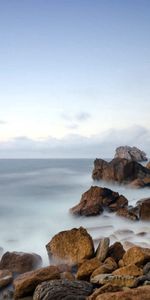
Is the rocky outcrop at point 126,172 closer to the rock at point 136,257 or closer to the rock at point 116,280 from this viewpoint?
the rock at point 136,257

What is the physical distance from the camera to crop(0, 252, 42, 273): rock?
10.6m

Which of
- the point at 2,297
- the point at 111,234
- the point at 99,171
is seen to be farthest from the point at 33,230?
the point at 99,171

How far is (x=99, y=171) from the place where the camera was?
39.3 m

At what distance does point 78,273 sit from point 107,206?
11008 mm

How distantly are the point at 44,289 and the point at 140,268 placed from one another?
2.87m

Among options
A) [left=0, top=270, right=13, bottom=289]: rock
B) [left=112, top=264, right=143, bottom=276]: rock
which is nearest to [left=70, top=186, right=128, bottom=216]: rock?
[left=0, top=270, right=13, bottom=289]: rock

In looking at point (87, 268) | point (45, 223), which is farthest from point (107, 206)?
point (87, 268)

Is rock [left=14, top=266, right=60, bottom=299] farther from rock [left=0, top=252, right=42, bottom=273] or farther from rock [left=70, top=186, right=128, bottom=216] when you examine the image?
rock [left=70, top=186, right=128, bottom=216]

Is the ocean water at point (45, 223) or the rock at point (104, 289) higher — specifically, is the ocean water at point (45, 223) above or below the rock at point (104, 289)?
above

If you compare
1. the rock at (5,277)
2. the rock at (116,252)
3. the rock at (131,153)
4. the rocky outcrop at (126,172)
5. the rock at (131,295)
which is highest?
the rock at (131,153)

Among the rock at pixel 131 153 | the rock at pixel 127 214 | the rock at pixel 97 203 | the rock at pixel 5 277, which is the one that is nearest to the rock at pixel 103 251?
the rock at pixel 5 277

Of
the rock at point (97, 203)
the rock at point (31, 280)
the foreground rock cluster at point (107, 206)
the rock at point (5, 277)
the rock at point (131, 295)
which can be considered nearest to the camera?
the rock at point (131, 295)

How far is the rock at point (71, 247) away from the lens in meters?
10.9

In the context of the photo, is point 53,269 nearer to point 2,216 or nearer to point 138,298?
point 138,298
